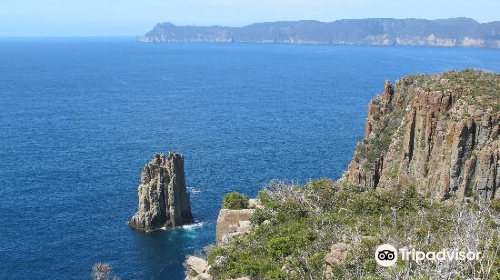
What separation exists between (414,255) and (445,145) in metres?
37.8

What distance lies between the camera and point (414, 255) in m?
26.7

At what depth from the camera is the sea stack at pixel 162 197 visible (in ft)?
274

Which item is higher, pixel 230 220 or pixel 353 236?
pixel 353 236

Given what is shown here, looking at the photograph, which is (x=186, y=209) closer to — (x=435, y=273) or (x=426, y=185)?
(x=426, y=185)

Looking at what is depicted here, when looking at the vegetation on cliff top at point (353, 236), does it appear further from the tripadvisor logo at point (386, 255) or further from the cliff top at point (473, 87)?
the cliff top at point (473, 87)

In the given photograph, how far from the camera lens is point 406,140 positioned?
68375 millimetres

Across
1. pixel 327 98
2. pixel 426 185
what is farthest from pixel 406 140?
pixel 327 98

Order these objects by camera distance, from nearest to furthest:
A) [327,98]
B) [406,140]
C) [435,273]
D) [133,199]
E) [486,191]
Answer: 1. [435,273]
2. [486,191]
3. [406,140]
4. [133,199]
5. [327,98]

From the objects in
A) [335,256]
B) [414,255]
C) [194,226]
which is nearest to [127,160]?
[194,226]

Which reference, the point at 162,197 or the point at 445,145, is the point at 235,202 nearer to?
the point at 445,145

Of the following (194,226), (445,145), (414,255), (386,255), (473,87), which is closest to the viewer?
(414,255)

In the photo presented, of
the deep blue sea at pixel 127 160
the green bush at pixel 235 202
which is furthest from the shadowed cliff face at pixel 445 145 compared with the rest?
the deep blue sea at pixel 127 160

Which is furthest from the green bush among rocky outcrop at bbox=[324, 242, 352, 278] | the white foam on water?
the white foam on water

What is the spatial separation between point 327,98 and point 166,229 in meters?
112
